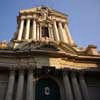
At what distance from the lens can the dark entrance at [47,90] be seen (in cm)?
1388

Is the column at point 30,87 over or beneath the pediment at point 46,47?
beneath

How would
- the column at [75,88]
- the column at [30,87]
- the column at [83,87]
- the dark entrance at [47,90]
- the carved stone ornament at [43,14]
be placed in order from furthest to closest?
1. the carved stone ornament at [43,14]
2. the dark entrance at [47,90]
3. the column at [83,87]
4. the column at [75,88]
5. the column at [30,87]

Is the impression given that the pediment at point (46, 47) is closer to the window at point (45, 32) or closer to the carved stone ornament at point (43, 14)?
the window at point (45, 32)

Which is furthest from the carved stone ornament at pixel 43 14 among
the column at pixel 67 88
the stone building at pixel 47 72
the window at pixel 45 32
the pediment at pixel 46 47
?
the column at pixel 67 88

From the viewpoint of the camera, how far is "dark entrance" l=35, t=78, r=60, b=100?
1388 centimetres

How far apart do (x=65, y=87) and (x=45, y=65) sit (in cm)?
271

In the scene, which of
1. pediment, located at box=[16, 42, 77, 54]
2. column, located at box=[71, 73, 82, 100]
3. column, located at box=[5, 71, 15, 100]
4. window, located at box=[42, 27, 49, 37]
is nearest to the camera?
column, located at box=[5, 71, 15, 100]

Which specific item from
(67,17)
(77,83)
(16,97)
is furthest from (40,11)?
(16,97)

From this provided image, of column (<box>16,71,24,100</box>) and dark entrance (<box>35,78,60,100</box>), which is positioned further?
dark entrance (<box>35,78,60,100</box>)

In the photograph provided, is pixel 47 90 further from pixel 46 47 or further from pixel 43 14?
pixel 43 14

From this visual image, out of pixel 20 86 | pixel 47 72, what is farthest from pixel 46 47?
pixel 20 86

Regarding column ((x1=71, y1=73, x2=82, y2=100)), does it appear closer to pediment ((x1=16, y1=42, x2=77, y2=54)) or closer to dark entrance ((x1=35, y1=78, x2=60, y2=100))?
dark entrance ((x1=35, y1=78, x2=60, y2=100))

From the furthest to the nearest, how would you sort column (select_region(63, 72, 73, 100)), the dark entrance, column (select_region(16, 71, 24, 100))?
the dark entrance, column (select_region(63, 72, 73, 100)), column (select_region(16, 71, 24, 100))

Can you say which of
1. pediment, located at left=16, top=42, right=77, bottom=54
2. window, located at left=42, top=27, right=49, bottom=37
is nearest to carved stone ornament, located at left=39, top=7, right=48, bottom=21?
window, located at left=42, top=27, right=49, bottom=37
